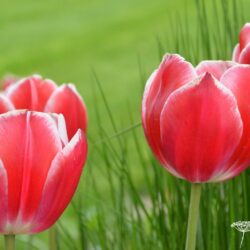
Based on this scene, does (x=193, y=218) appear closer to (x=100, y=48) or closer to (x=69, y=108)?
(x=69, y=108)

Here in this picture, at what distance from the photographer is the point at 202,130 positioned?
2.93 ft

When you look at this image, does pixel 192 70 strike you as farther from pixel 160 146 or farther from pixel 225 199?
pixel 225 199

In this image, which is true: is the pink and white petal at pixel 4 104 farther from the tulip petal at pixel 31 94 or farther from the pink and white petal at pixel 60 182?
the pink and white petal at pixel 60 182

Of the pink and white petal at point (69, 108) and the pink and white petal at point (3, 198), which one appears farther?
the pink and white petal at point (69, 108)

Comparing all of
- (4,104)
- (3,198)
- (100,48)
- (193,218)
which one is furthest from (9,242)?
(100,48)

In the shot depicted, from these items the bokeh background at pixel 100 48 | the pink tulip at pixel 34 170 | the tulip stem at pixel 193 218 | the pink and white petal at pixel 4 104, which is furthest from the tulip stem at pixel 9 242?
the bokeh background at pixel 100 48

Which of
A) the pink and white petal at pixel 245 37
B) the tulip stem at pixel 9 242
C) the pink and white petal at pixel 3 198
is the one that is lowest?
the tulip stem at pixel 9 242

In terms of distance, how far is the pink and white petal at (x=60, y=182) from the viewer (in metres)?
0.84

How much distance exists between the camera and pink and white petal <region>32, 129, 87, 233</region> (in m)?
0.84

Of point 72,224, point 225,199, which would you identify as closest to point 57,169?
point 225,199

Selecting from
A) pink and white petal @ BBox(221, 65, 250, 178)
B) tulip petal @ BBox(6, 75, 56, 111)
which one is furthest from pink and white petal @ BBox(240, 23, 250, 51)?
tulip petal @ BBox(6, 75, 56, 111)

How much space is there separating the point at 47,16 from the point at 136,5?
0.78m

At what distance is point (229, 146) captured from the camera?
90 cm

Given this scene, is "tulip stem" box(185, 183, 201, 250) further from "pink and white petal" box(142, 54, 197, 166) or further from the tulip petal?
the tulip petal
